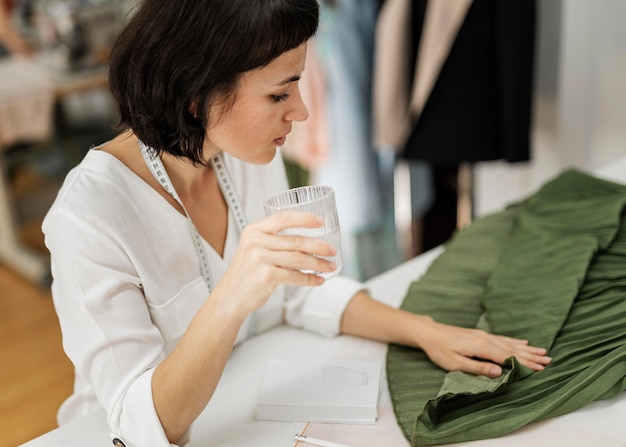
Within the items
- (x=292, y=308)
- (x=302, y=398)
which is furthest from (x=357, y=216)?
(x=302, y=398)

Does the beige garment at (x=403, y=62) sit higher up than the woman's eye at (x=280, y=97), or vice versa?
the woman's eye at (x=280, y=97)

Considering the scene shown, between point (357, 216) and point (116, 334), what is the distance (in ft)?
5.95

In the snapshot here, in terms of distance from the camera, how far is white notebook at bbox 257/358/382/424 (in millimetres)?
1189

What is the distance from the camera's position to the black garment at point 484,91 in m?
2.39

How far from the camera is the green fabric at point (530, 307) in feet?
3.69

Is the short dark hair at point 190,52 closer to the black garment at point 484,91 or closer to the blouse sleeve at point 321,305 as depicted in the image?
the blouse sleeve at point 321,305

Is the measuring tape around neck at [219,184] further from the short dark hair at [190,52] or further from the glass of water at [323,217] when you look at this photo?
the glass of water at [323,217]

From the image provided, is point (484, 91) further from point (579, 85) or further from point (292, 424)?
point (292, 424)

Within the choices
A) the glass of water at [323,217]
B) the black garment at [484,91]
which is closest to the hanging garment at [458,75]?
the black garment at [484,91]

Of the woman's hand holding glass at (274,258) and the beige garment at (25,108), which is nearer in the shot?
the woman's hand holding glass at (274,258)

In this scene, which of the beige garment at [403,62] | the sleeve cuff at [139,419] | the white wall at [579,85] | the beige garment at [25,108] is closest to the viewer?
the sleeve cuff at [139,419]

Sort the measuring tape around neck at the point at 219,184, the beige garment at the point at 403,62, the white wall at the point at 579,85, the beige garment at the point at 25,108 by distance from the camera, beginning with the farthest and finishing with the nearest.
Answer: the beige garment at the point at 25,108 → the white wall at the point at 579,85 → the beige garment at the point at 403,62 → the measuring tape around neck at the point at 219,184

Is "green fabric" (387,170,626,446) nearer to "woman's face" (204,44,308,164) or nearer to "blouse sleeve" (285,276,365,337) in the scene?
"blouse sleeve" (285,276,365,337)

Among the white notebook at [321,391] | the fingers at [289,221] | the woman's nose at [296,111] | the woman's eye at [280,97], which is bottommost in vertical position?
the white notebook at [321,391]
